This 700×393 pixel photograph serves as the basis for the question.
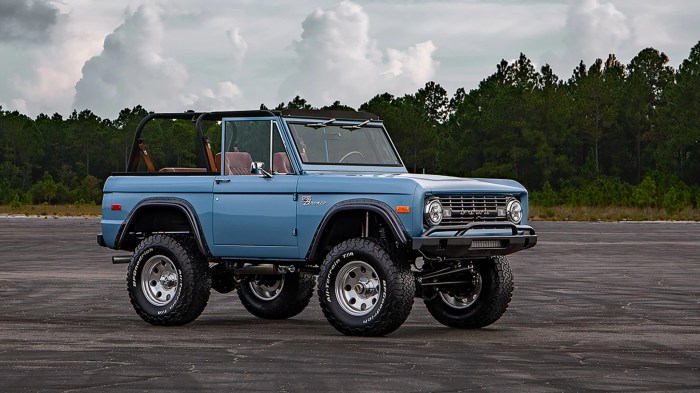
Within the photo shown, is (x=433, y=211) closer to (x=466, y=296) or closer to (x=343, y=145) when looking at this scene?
(x=466, y=296)

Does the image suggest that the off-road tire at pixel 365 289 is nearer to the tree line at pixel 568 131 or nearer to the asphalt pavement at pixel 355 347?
the asphalt pavement at pixel 355 347

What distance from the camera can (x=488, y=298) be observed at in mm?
14297

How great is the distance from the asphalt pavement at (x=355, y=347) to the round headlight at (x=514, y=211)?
118cm

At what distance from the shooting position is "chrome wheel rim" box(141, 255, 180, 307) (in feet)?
48.6

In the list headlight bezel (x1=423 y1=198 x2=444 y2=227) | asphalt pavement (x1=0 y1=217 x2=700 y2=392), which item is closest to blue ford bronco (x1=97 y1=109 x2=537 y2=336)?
headlight bezel (x1=423 y1=198 x2=444 y2=227)

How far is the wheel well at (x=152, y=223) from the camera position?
15.1m

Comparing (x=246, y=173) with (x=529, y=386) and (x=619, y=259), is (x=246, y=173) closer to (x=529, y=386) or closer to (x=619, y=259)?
(x=529, y=386)

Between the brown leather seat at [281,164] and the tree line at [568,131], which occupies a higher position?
the tree line at [568,131]

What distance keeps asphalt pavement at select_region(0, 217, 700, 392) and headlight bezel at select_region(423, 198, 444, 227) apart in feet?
3.85

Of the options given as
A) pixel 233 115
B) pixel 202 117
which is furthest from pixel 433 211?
pixel 202 117

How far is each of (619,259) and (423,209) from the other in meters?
17.6

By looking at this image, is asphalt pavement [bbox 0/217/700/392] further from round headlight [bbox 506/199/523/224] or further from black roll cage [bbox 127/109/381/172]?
black roll cage [bbox 127/109/381/172]

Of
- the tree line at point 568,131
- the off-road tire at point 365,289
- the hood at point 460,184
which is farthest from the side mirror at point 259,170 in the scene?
the tree line at point 568,131

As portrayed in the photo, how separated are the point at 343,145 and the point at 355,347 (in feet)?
10.5
